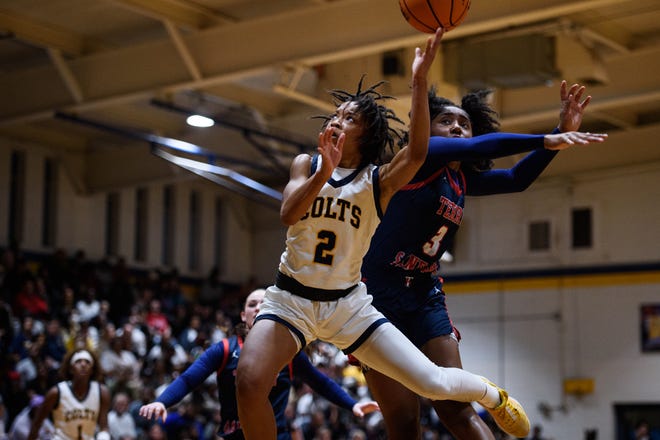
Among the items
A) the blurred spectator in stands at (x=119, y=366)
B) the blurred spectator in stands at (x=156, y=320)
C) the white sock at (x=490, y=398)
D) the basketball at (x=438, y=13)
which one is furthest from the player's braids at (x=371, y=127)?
the blurred spectator in stands at (x=156, y=320)

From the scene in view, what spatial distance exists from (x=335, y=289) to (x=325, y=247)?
0.21 metres

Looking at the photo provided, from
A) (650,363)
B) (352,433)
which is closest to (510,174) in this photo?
(352,433)

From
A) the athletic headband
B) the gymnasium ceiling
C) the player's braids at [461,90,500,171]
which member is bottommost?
the athletic headband

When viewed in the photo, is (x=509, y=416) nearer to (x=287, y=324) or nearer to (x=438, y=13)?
(x=287, y=324)

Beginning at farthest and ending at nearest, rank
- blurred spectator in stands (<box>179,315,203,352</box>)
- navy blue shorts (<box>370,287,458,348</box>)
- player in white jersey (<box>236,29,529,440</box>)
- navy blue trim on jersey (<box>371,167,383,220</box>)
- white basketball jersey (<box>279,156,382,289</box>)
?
blurred spectator in stands (<box>179,315,203,352</box>) < navy blue shorts (<box>370,287,458,348</box>) < navy blue trim on jersey (<box>371,167,383,220</box>) < white basketball jersey (<box>279,156,382,289</box>) < player in white jersey (<box>236,29,529,440</box>)

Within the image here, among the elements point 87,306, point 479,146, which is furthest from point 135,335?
point 479,146

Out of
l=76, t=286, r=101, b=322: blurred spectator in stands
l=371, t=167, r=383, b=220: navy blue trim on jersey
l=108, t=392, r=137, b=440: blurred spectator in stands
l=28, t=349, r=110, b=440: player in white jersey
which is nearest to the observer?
l=371, t=167, r=383, b=220: navy blue trim on jersey

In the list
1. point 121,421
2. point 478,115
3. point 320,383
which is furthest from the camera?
point 121,421

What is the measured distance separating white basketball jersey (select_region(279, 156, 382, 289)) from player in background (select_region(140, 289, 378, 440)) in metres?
1.79

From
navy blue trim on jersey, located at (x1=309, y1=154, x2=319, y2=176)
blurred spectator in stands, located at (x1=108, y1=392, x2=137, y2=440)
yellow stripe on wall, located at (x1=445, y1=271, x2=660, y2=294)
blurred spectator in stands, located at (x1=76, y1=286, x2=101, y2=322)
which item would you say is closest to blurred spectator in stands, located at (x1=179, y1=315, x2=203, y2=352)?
blurred spectator in stands, located at (x1=76, y1=286, x2=101, y2=322)

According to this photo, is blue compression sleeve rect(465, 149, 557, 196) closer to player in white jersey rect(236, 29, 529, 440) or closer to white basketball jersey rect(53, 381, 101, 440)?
player in white jersey rect(236, 29, 529, 440)

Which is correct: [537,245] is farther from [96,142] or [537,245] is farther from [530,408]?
[96,142]

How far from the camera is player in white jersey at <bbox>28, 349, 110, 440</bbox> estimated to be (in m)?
9.53

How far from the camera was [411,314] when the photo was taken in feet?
18.4
